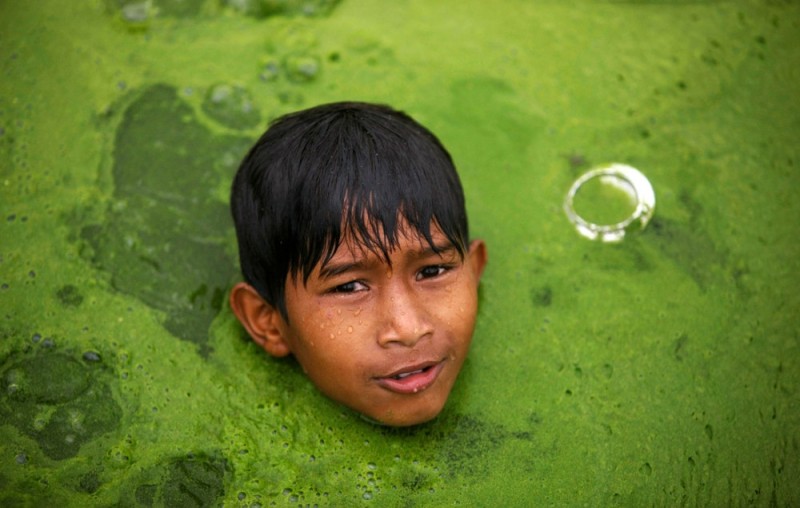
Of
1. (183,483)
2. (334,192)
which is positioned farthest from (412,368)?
(183,483)

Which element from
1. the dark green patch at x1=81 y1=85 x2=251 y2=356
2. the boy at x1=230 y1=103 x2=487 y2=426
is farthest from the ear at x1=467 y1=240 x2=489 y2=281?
the dark green patch at x1=81 y1=85 x2=251 y2=356

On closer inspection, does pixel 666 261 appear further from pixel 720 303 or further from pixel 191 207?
pixel 191 207

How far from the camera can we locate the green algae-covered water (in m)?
1.92

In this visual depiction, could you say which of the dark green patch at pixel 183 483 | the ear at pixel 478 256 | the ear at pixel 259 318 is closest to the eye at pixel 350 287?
the ear at pixel 259 318

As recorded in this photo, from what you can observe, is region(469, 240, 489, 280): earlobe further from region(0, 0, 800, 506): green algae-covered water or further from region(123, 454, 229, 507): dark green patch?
region(123, 454, 229, 507): dark green patch

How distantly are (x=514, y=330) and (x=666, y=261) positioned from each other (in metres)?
0.45

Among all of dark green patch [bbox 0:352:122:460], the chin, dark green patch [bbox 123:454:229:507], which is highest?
the chin

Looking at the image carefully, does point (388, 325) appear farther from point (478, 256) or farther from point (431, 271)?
point (478, 256)

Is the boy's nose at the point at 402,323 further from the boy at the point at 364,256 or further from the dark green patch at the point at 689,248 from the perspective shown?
the dark green patch at the point at 689,248

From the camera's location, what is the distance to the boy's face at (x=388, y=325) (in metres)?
1.78

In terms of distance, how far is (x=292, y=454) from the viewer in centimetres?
192

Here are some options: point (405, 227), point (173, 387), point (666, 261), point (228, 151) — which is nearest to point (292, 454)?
point (173, 387)

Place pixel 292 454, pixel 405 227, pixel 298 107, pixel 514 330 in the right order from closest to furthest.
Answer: pixel 405 227 < pixel 292 454 < pixel 514 330 < pixel 298 107

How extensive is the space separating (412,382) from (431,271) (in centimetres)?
24
